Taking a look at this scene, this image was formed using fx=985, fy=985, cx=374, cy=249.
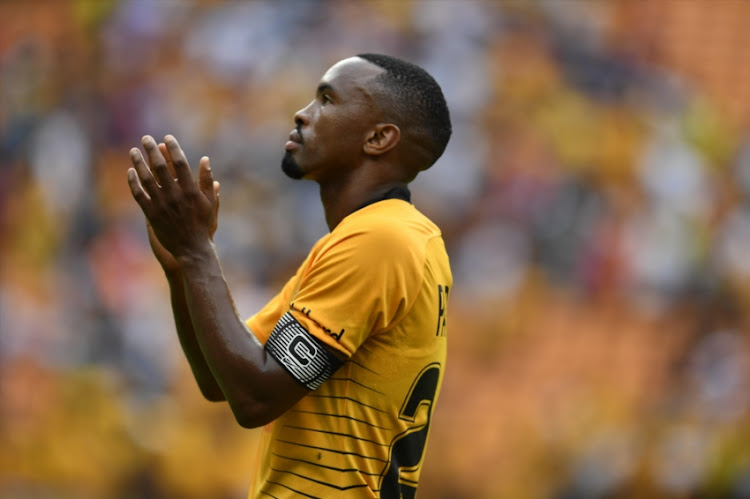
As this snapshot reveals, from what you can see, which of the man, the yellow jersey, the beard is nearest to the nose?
the man

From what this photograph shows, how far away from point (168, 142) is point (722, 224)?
6.20m

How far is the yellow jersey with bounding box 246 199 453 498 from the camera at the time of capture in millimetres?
2654

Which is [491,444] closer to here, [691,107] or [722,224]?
[722,224]

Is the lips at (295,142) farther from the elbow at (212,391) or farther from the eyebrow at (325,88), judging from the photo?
the elbow at (212,391)

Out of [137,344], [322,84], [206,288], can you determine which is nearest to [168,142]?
[206,288]

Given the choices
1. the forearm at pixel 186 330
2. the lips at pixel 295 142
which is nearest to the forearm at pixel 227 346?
the forearm at pixel 186 330

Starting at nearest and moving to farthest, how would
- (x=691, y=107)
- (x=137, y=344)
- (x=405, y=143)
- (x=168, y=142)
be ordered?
1. (x=168, y=142)
2. (x=405, y=143)
3. (x=137, y=344)
4. (x=691, y=107)

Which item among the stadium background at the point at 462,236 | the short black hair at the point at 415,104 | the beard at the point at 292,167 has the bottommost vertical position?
the stadium background at the point at 462,236

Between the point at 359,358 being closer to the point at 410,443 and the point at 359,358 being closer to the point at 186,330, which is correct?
the point at 410,443

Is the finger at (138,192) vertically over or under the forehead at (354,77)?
under

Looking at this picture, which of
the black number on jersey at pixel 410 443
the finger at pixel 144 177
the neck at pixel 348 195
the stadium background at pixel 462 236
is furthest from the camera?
the stadium background at pixel 462 236

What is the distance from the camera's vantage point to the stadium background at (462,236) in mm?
7457

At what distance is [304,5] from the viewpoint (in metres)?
7.81

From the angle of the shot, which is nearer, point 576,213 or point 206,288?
point 206,288
